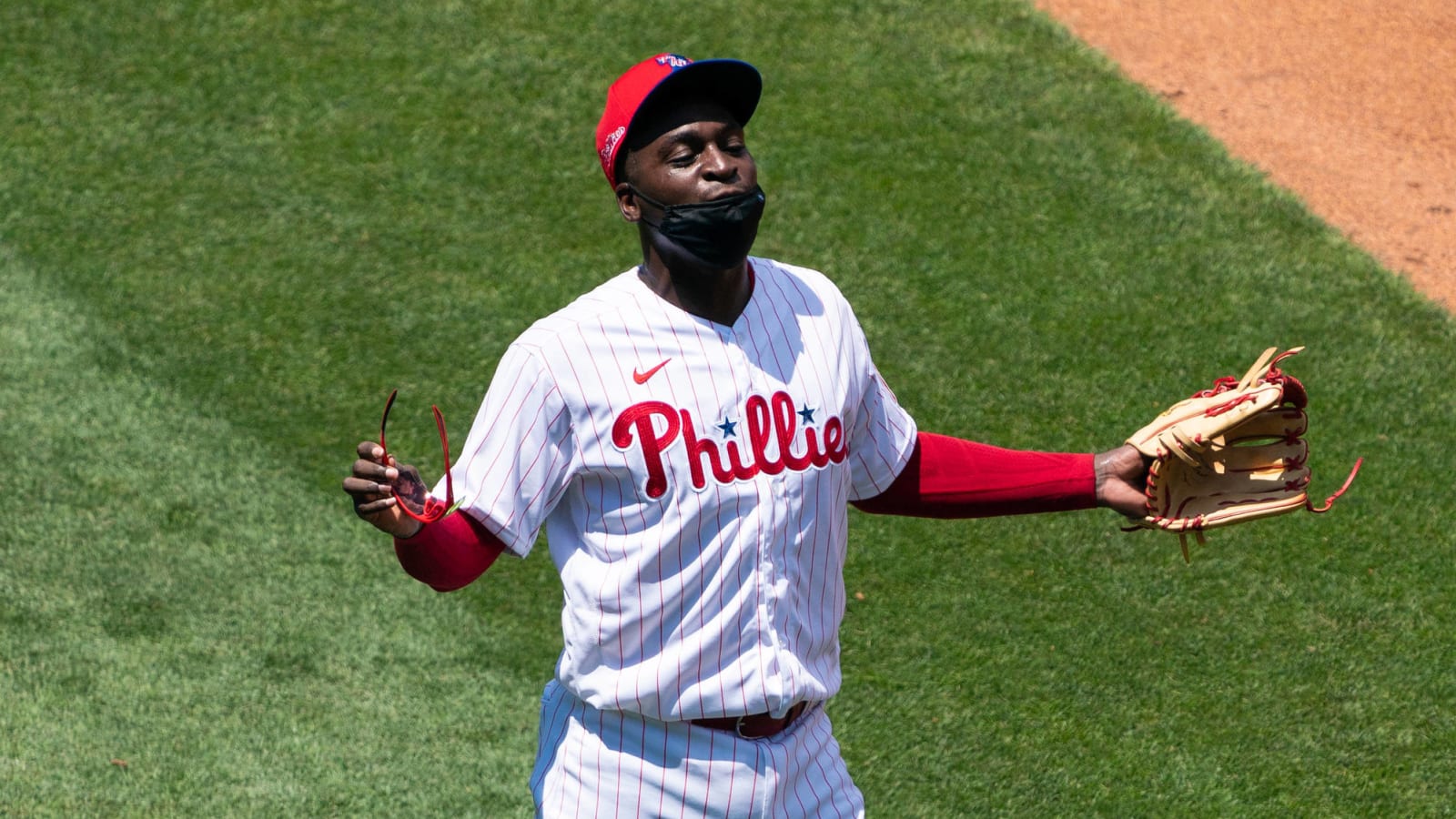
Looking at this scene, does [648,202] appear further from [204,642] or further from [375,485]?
[204,642]

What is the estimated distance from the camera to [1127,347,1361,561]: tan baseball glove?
3.02 m

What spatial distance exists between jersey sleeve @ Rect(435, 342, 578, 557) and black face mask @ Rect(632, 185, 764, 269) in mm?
314

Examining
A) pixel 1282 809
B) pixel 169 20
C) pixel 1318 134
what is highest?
pixel 169 20

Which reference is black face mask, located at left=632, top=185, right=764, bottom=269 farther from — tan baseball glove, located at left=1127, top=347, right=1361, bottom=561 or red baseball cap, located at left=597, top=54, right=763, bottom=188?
tan baseball glove, located at left=1127, top=347, right=1361, bottom=561

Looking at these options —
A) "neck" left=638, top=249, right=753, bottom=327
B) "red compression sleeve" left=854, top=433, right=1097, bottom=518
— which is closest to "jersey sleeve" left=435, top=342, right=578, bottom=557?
"neck" left=638, top=249, right=753, bottom=327

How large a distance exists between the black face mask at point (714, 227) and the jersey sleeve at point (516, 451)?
0.31 m

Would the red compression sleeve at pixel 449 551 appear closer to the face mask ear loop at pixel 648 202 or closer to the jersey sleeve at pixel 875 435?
the face mask ear loop at pixel 648 202

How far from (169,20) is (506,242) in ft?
7.09

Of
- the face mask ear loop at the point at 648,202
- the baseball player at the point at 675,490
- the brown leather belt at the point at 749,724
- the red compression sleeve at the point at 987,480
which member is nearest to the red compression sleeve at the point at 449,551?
the baseball player at the point at 675,490

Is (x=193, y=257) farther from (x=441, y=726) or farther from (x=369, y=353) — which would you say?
(x=441, y=726)

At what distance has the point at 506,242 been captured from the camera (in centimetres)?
632

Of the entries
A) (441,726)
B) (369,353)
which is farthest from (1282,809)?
(369,353)

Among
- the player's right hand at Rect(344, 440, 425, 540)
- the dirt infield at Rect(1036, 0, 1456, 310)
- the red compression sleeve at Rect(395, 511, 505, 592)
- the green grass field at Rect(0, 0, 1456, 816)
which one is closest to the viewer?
the player's right hand at Rect(344, 440, 425, 540)

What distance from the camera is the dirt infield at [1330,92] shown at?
664 cm
